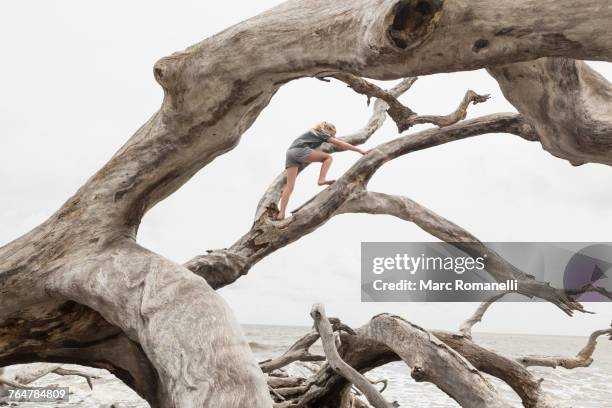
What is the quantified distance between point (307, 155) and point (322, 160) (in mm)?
156

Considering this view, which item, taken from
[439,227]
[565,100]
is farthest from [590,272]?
[565,100]

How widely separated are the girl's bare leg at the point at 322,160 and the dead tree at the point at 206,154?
1283 mm

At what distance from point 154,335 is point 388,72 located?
4.42 ft

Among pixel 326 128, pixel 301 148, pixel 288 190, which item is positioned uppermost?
pixel 326 128

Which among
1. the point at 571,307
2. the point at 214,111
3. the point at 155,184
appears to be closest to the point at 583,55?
the point at 214,111

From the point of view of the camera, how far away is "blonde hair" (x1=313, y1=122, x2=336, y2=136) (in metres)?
4.66

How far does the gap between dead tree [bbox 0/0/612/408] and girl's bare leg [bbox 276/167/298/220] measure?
0.84 meters

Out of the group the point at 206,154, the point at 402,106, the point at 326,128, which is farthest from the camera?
the point at 326,128

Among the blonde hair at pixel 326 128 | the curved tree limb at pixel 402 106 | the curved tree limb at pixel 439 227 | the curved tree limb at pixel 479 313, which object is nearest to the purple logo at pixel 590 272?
the curved tree limb at pixel 439 227

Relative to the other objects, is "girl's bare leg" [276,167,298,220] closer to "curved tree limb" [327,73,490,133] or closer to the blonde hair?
the blonde hair

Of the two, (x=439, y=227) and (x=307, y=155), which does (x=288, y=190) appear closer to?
(x=307, y=155)

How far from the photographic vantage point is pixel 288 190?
480 centimetres

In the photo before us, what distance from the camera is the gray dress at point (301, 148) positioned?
4750 millimetres

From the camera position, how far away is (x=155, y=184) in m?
3.01
